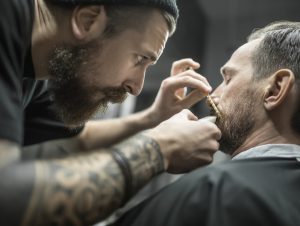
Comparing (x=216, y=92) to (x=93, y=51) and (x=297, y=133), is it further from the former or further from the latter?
(x=93, y=51)

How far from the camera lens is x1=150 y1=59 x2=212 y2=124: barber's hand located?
1395mm

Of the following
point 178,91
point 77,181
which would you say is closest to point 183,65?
point 178,91

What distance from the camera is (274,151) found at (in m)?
1.19

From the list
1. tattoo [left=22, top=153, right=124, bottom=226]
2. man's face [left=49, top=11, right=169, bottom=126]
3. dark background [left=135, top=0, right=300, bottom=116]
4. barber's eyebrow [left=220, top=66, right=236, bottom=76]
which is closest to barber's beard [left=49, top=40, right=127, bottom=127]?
man's face [left=49, top=11, right=169, bottom=126]

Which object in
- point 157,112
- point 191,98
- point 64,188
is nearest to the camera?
point 64,188

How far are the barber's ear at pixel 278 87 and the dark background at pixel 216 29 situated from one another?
1.76m

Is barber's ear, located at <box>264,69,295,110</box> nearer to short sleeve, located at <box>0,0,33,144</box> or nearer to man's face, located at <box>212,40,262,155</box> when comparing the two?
man's face, located at <box>212,40,262,155</box>

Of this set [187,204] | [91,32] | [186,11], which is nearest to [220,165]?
[187,204]

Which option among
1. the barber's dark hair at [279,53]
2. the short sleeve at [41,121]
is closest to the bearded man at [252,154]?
the barber's dark hair at [279,53]

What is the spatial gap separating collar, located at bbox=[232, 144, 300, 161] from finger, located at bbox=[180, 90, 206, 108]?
1.06 ft

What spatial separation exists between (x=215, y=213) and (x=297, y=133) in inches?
18.6

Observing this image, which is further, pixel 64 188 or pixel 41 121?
pixel 41 121

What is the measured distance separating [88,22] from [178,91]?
0.47 metres

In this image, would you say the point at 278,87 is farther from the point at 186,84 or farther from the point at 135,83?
the point at 135,83
